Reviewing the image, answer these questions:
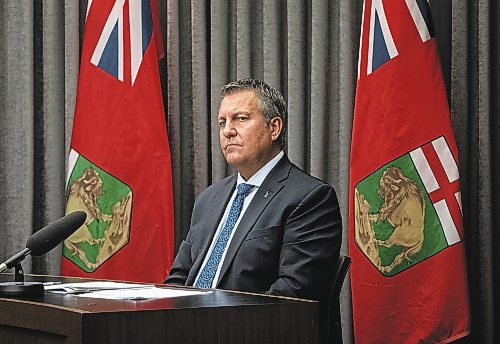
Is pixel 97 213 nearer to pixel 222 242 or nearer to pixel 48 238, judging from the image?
pixel 222 242

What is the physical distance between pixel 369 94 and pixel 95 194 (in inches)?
58.9

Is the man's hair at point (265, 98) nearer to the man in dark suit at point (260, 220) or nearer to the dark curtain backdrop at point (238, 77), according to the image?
the man in dark suit at point (260, 220)

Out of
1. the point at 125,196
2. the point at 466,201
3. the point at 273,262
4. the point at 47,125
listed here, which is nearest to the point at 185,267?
the point at 273,262

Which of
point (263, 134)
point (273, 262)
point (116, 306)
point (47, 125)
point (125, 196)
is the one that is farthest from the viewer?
point (47, 125)

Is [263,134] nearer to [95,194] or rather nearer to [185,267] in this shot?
[185,267]

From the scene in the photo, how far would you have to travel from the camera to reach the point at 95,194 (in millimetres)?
4496

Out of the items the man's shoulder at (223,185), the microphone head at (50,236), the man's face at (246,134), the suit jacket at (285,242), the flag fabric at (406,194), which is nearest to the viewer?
the microphone head at (50,236)

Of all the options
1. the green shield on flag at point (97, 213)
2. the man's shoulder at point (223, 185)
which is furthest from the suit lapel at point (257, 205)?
the green shield on flag at point (97, 213)

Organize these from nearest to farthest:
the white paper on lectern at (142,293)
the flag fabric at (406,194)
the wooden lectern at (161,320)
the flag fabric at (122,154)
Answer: the wooden lectern at (161,320) → the white paper on lectern at (142,293) → the flag fabric at (406,194) → the flag fabric at (122,154)

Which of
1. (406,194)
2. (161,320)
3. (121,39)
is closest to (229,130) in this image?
(406,194)

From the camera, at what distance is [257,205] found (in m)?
3.32

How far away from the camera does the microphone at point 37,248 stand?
94.9 inches

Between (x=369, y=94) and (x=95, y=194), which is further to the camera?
(x=95, y=194)

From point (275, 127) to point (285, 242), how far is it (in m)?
0.56
